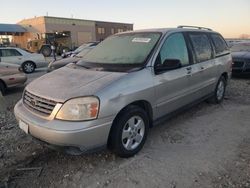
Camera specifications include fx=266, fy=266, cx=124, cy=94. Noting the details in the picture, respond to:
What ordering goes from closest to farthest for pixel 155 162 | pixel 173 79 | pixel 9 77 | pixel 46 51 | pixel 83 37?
pixel 155 162
pixel 173 79
pixel 9 77
pixel 46 51
pixel 83 37

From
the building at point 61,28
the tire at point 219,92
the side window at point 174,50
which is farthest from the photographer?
the building at point 61,28

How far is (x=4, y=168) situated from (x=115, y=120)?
1.62 meters

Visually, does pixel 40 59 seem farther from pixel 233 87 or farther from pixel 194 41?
pixel 194 41

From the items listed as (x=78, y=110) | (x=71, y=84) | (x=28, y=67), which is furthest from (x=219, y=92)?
(x=28, y=67)

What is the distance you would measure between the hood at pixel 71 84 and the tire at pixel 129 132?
493 millimetres

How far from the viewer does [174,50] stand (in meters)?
4.43

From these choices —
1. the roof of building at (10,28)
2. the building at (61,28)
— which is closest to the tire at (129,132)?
the building at (61,28)

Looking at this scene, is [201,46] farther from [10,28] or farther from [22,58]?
[10,28]

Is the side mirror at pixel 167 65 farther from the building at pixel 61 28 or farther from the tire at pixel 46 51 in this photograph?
the building at pixel 61 28

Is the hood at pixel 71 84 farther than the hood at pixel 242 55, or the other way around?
the hood at pixel 242 55

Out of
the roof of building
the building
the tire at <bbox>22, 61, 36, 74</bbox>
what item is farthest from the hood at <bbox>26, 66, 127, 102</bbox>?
the roof of building

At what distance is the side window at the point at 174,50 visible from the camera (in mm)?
4133

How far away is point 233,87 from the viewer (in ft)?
26.9

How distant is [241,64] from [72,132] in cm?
865
